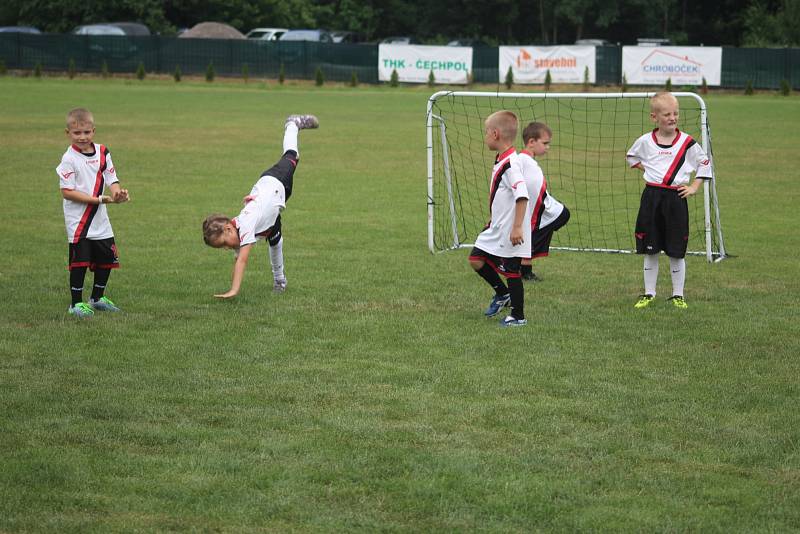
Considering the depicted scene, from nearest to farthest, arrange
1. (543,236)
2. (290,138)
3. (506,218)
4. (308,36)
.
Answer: (506,218)
(290,138)
(543,236)
(308,36)

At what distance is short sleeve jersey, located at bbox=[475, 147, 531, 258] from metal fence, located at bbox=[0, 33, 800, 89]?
34.5 m

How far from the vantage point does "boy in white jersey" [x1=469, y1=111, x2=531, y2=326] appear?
7.88 metres

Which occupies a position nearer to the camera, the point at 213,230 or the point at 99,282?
the point at 213,230

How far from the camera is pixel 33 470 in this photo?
504 cm

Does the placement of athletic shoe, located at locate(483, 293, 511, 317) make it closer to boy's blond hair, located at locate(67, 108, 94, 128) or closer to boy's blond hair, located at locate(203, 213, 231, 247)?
boy's blond hair, located at locate(203, 213, 231, 247)

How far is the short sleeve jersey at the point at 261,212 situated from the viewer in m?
8.35

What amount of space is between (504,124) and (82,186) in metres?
3.26

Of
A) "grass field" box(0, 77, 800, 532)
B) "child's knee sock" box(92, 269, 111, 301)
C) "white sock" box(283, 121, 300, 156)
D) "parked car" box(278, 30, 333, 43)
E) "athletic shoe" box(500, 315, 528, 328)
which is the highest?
"parked car" box(278, 30, 333, 43)

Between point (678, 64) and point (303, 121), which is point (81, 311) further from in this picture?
point (678, 64)

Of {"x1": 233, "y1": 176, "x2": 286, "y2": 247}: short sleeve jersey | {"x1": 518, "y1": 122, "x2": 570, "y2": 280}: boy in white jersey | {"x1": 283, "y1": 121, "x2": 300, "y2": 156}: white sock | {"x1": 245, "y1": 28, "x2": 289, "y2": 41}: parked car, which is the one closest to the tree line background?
{"x1": 245, "y1": 28, "x2": 289, "y2": 41}: parked car

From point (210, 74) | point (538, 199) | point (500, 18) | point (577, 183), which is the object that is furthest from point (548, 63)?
point (538, 199)

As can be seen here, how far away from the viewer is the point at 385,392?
20.8 ft

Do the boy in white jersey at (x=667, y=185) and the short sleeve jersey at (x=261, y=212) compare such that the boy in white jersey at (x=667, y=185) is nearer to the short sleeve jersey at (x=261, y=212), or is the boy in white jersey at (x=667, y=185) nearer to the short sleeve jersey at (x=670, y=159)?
the short sleeve jersey at (x=670, y=159)

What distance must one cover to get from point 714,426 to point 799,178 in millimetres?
12837
